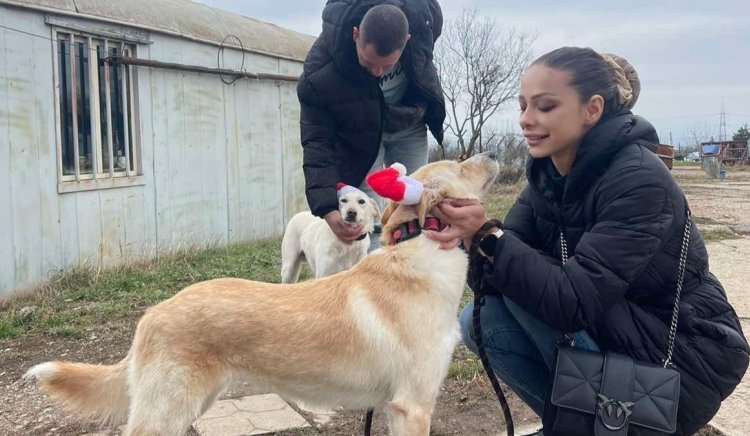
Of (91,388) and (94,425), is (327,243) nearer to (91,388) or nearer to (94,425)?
(94,425)

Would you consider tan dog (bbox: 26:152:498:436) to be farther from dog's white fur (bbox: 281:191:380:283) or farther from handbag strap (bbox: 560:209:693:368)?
dog's white fur (bbox: 281:191:380:283)

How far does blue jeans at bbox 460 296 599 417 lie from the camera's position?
2.47 metres

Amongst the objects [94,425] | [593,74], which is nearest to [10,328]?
[94,425]

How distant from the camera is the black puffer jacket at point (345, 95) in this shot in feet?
10.8

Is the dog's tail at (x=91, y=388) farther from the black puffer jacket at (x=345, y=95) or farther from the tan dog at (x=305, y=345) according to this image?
the black puffer jacket at (x=345, y=95)

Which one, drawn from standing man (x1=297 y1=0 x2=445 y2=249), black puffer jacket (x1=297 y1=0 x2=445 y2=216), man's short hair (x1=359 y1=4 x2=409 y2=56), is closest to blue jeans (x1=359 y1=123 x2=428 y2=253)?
standing man (x1=297 y1=0 x2=445 y2=249)

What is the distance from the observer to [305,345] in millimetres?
2182

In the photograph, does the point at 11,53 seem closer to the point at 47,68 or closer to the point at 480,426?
the point at 47,68

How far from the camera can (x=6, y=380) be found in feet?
11.7

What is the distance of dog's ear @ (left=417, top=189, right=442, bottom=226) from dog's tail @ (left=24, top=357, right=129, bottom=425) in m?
1.21

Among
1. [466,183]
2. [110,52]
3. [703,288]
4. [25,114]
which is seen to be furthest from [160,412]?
[110,52]

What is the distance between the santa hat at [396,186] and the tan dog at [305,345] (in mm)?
74

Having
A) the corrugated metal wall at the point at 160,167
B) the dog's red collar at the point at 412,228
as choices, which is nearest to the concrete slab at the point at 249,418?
the dog's red collar at the point at 412,228

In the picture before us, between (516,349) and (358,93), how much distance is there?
1661mm
